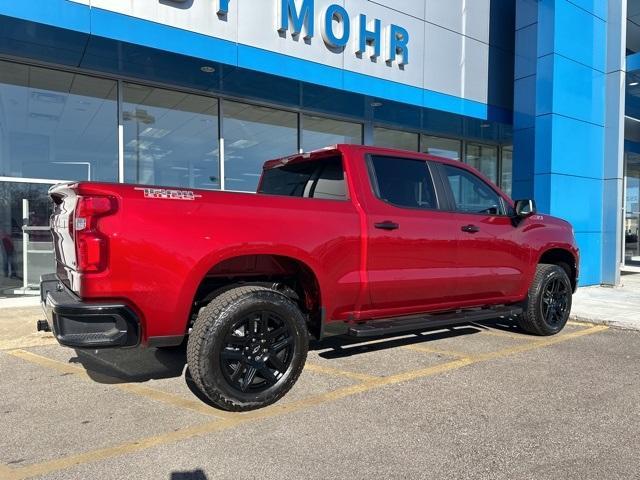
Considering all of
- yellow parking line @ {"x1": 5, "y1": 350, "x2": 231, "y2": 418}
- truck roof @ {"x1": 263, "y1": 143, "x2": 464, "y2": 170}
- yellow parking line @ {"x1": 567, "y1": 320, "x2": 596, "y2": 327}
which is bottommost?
yellow parking line @ {"x1": 5, "y1": 350, "x2": 231, "y2": 418}

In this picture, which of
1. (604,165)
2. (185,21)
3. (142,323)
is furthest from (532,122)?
(142,323)

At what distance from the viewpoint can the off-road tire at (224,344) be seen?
11.8 ft

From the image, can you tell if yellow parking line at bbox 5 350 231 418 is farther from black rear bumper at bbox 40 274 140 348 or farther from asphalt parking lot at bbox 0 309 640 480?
black rear bumper at bbox 40 274 140 348

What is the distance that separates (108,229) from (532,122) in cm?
954

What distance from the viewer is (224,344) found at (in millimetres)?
3686

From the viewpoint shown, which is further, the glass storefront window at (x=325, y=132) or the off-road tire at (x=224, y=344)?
the glass storefront window at (x=325, y=132)

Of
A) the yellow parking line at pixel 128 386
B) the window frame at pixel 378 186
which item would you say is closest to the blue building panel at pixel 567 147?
the window frame at pixel 378 186

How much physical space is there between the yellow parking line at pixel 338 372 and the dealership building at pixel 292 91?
4.99 m

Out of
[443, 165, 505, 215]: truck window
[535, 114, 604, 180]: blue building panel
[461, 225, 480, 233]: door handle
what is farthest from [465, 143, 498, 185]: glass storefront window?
[461, 225, 480, 233]: door handle

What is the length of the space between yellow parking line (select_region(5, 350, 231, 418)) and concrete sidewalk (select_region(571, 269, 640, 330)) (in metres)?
5.87

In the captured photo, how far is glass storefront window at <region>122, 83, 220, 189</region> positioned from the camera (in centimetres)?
909

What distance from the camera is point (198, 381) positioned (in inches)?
143

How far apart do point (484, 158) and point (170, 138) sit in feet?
29.2

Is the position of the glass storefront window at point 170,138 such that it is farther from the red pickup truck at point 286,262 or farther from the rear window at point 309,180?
the red pickup truck at point 286,262
